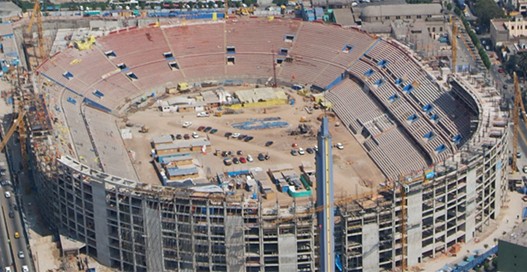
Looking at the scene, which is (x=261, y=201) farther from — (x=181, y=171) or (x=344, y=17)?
(x=344, y=17)

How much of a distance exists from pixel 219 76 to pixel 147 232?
5851cm

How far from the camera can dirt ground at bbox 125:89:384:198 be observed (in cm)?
14462

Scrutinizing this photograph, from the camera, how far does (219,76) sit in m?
178

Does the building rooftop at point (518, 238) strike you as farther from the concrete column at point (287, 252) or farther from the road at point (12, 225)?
the road at point (12, 225)

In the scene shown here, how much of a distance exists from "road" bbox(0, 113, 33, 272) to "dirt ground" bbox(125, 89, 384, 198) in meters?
14.5

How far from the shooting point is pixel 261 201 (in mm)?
124750

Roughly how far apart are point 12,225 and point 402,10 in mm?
79665

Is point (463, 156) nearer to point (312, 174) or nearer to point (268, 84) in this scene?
point (312, 174)

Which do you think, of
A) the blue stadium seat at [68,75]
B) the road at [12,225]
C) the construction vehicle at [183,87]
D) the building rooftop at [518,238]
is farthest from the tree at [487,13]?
the building rooftop at [518,238]

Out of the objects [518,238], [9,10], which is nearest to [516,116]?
[518,238]

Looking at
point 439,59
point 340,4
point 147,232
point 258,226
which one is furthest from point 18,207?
point 340,4

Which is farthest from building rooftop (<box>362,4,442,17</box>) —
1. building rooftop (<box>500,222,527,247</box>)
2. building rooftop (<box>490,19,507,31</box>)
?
building rooftop (<box>500,222,527,247</box>)

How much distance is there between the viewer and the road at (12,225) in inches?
4941

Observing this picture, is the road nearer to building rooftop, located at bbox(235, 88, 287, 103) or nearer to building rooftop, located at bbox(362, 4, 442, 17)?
building rooftop, located at bbox(235, 88, 287, 103)
